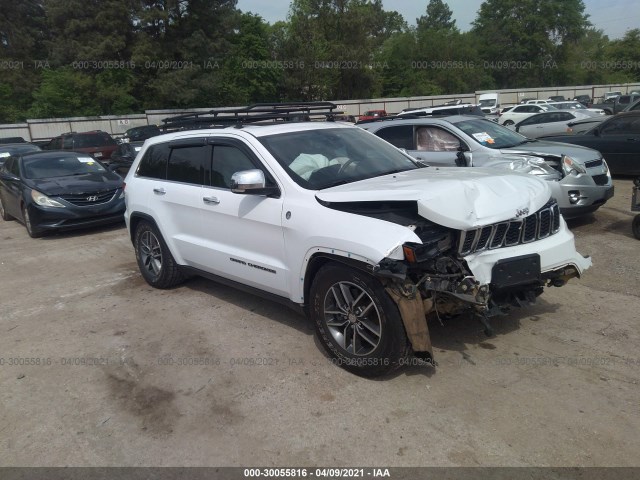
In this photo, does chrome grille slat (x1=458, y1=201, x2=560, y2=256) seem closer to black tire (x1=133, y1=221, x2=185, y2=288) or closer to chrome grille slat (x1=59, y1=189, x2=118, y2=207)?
black tire (x1=133, y1=221, x2=185, y2=288)

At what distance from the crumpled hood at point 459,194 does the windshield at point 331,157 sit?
23 centimetres

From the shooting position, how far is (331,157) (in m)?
4.75

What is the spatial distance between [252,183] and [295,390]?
1645 millimetres

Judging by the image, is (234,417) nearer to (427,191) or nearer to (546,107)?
(427,191)

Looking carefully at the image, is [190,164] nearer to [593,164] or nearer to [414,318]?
[414,318]

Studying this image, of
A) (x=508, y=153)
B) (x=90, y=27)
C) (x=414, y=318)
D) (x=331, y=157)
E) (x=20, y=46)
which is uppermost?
(x=20, y=46)

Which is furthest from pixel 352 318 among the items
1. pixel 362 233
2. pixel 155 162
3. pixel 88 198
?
pixel 88 198

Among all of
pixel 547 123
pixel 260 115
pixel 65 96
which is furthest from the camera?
pixel 65 96

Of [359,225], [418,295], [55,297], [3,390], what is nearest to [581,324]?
[418,295]

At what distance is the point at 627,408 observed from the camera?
11.1 feet

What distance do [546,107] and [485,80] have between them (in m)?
45.1

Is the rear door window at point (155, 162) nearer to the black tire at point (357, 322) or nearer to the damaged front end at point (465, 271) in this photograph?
the black tire at point (357, 322)

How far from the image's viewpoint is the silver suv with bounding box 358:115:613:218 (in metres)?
7.60

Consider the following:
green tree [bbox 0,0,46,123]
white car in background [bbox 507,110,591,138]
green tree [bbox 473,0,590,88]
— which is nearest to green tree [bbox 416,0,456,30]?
green tree [bbox 473,0,590,88]
